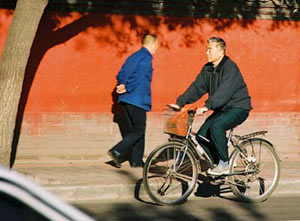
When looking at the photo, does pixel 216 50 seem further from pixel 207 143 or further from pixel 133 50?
pixel 133 50

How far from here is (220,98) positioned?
326 inches

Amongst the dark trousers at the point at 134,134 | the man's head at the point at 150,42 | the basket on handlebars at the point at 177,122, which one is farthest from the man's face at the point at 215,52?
the dark trousers at the point at 134,134

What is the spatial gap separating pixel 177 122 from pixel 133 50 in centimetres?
310

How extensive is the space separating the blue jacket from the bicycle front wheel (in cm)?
184

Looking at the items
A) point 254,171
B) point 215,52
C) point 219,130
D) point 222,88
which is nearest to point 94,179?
point 219,130

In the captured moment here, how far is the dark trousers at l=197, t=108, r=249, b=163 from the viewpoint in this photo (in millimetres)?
8375

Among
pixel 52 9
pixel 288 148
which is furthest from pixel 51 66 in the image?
pixel 288 148

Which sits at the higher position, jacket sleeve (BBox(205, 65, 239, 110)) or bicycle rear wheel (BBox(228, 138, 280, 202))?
jacket sleeve (BBox(205, 65, 239, 110))

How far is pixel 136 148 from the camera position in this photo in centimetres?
1041

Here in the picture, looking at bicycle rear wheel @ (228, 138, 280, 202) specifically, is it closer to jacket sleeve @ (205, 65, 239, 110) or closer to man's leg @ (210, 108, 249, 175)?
man's leg @ (210, 108, 249, 175)

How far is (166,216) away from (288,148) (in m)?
4.33

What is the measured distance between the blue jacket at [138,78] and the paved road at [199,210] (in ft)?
5.77

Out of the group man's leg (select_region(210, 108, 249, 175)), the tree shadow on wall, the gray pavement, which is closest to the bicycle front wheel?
man's leg (select_region(210, 108, 249, 175))

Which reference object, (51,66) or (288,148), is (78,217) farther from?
(288,148)
